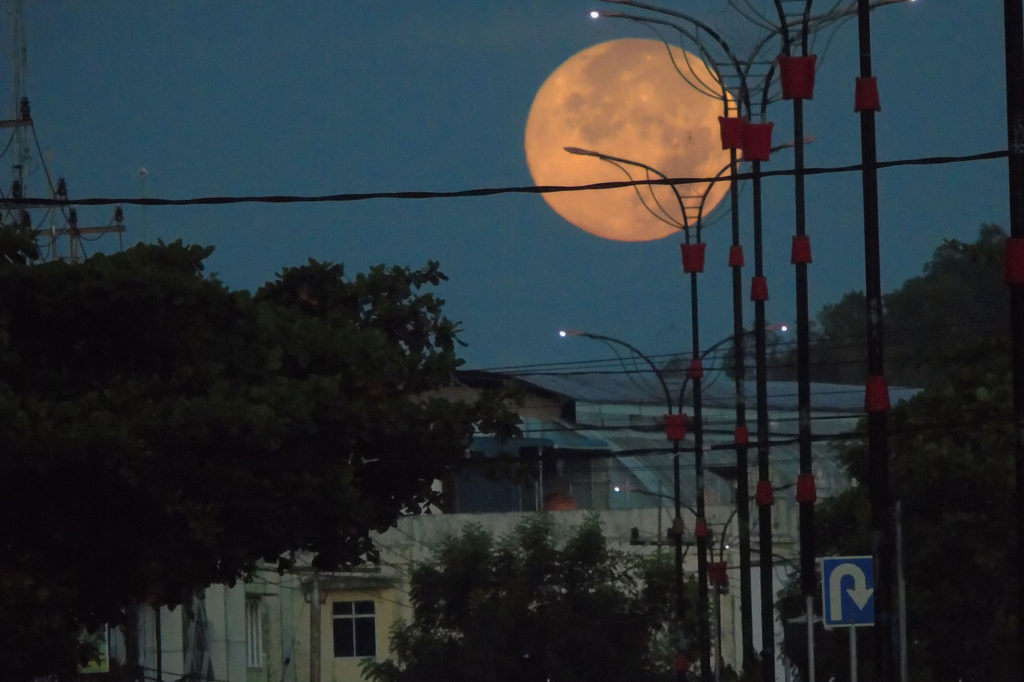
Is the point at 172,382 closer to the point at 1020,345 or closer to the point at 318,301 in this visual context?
the point at 318,301

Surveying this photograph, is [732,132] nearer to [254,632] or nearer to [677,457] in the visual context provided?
[677,457]

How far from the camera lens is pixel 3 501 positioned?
70.5ft

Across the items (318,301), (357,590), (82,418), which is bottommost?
(357,590)

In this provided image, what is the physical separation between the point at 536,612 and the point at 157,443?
34.5 meters

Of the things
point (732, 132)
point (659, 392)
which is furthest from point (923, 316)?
point (732, 132)

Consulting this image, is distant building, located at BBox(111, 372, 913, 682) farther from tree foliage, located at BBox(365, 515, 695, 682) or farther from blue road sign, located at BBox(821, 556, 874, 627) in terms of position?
blue road sign, located at BBox(821, 556, 874, 627)

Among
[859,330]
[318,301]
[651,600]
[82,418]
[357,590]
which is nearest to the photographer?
[82,418]

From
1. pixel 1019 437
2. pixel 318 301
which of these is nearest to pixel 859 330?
pixel 318 301

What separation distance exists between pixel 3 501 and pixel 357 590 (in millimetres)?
44848

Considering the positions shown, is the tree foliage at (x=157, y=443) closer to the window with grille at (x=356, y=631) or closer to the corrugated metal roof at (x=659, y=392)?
the window with grille at (x=356, y=631)

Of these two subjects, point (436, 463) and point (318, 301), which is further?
point (318, 301)

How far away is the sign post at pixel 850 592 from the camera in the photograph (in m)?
19.7

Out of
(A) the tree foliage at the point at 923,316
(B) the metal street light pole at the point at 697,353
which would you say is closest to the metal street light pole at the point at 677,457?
(B) the metal street light pole at the point at 697,353

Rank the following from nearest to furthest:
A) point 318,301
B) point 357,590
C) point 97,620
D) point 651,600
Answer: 1. point 97,620
2. point 318,301
3. point 651,600
4. point 357,590
